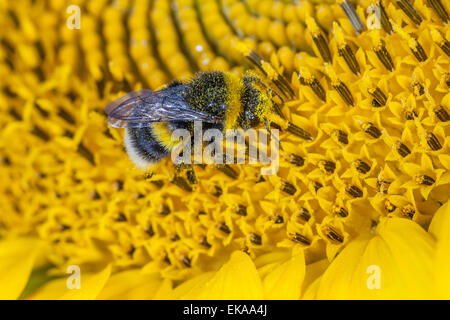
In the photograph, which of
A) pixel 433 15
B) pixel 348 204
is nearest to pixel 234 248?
pixel 348 204

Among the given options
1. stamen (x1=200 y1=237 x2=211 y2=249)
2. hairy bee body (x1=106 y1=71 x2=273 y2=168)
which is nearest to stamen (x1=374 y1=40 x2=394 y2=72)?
hairy bee body (x1=106 y1=71 x2=273 y2=168)

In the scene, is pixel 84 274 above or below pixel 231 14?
below

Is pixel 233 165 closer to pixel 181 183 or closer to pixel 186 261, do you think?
pixel 181 183

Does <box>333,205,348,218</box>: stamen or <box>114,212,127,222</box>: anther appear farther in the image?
<box>114,212,127,222</box>: anther

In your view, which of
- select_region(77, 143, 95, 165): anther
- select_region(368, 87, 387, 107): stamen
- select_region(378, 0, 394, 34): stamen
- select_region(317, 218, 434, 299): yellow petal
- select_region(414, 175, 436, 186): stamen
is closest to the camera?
select_region(317, 218, 434, 299): yellow petal

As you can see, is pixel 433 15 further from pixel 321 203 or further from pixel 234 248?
pixel 234 248

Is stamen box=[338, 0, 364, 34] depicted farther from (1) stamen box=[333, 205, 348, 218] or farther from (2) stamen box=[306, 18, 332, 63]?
(1) stamen box=[333, 205, 348, 218]
